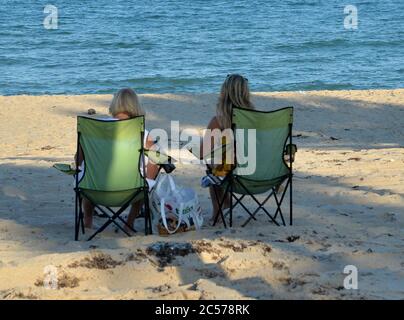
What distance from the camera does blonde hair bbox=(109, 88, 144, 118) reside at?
19.5ft

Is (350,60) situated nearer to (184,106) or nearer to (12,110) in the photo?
(184,106)

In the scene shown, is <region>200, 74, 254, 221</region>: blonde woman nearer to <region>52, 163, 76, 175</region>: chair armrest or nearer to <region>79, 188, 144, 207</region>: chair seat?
<region>79, 188, 144, 207</region>: chair seat

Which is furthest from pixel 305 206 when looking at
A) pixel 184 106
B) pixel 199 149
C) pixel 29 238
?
pixel 184 106

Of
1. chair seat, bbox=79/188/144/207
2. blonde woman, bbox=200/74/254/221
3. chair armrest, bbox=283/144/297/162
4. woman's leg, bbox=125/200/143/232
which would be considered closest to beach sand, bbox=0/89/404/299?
woman's leg, bbox=125/200/143/232

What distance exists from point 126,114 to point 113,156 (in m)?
0.41

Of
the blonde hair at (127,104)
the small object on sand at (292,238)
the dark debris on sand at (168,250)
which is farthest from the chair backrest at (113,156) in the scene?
the small object on sand at (292,238)

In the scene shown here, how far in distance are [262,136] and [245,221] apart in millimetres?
767

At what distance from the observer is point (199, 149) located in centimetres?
618

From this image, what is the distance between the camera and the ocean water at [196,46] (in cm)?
2136

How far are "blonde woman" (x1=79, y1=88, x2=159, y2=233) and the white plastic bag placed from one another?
0.12 metres

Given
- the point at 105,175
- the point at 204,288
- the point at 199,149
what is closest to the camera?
the point at 204,288

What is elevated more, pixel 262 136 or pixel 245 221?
pixel 262 136

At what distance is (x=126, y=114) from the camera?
5980mm

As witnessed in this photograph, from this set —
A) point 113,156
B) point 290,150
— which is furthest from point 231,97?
point 113,156
